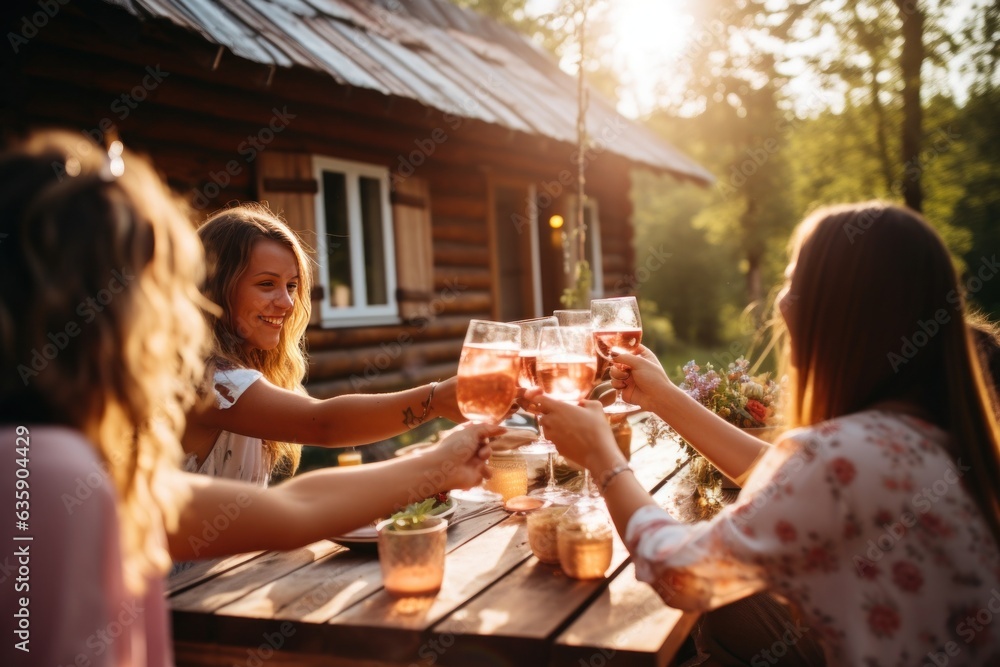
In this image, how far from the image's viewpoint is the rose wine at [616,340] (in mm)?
2312

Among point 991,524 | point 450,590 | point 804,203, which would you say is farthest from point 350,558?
point 804,203

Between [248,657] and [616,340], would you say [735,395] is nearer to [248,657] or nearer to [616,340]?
[616,340]

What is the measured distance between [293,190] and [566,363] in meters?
5.39

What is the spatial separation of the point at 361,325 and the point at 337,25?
9.51 ft

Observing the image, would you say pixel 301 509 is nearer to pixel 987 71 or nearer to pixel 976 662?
pixel 976 662

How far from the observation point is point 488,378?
1822 mm

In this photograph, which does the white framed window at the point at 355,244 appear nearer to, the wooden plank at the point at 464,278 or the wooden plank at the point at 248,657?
the wooden plank at the point at 464,278

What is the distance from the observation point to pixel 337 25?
7.34 meters

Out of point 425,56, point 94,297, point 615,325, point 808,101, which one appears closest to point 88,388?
point 94,297

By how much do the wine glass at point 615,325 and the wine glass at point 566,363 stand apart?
361mm

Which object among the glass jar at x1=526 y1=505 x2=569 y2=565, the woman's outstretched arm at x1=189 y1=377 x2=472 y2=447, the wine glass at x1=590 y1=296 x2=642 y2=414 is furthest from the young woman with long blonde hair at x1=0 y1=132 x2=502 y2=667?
the wine glass at x1=590 y1=296 x2=642 y2=414

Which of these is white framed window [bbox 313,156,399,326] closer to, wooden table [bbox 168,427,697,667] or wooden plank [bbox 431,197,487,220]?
wooden plank [bbox 431,197,487,220]

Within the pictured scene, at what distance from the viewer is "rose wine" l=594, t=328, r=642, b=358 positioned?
2312mm

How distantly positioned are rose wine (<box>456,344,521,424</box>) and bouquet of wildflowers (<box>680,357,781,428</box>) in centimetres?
91
